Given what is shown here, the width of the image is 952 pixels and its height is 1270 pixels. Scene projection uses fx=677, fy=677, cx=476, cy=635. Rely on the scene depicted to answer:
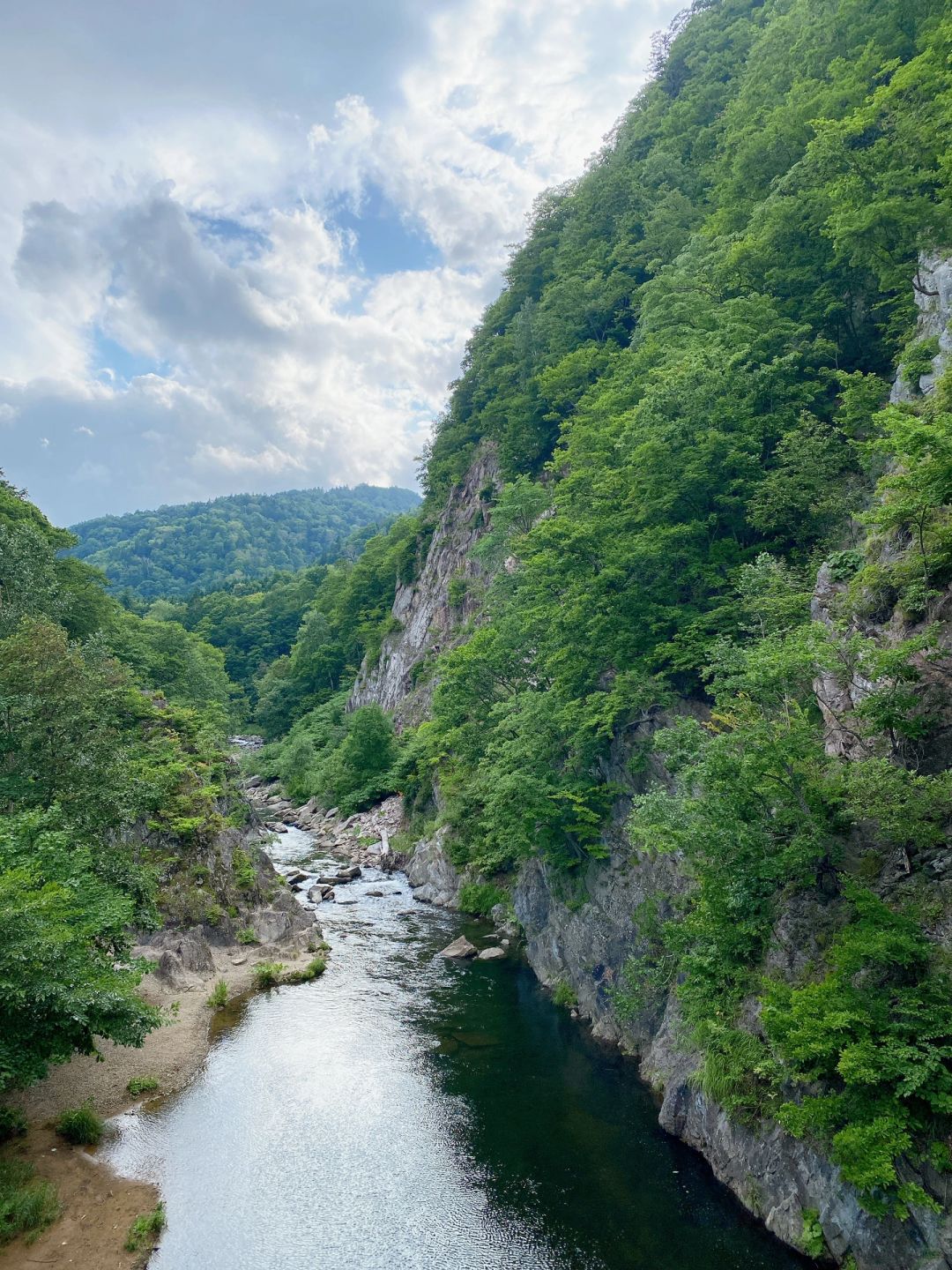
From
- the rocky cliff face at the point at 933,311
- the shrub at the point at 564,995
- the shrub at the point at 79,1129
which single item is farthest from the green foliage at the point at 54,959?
the rocky cliff face at the point at 933,311

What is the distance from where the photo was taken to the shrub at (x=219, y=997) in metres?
23.6

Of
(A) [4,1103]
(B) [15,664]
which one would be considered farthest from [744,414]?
(A) [4,1103]

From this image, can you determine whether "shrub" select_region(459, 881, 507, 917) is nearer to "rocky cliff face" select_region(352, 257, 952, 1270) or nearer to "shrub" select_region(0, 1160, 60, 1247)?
"rocky cliff face" select_region(352, 257, 952, 1270)

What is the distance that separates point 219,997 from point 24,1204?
11038 mm

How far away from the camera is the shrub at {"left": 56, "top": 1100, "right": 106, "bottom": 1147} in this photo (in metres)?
15.6

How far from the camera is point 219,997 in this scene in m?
23.8

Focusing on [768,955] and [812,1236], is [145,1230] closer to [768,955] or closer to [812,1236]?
[812,1236]

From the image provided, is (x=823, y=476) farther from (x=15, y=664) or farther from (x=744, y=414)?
(x=15, y=664)

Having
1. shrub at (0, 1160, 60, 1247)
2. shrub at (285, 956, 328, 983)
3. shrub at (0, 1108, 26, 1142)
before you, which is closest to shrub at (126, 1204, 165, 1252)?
shrub at (0, 1160, 60, 1247)

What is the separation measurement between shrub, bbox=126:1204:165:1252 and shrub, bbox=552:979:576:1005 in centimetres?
1382

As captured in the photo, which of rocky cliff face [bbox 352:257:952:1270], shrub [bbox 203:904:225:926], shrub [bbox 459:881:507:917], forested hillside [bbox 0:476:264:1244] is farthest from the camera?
shrub [bbox 459:881:507:917]

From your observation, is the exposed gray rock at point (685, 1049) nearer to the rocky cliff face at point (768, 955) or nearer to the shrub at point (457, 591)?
the rocky cliff face at point (768, 955)

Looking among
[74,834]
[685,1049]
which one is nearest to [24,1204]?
[74,834]

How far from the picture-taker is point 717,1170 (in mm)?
14578
